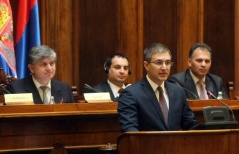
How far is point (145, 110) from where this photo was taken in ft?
12.8

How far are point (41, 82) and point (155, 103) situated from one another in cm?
145

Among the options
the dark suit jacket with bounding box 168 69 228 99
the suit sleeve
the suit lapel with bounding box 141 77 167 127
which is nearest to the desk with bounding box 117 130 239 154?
the suit sleeve

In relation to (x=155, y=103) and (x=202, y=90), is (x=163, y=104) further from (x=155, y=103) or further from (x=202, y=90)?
(x=202, y=90)

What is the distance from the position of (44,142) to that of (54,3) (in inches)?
90.6

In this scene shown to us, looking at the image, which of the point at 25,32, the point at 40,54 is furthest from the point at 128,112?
the point at 25,32

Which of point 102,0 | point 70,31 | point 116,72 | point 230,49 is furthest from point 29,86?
point 230,49

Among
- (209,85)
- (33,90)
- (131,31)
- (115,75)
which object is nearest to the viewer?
(33,90)

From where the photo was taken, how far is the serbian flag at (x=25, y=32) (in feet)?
19.3

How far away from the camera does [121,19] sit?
21.9 ft

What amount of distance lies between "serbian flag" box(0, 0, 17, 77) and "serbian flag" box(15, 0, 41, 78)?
136 millimetres

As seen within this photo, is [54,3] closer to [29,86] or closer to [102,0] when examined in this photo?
[102,0]

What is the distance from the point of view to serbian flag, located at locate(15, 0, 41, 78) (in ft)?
19.3

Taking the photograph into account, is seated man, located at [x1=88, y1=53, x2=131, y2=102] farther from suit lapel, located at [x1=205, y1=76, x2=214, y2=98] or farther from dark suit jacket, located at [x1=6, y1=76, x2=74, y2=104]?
suit lapel, located at [x1=205, y1=76, x2=214, y2=98]

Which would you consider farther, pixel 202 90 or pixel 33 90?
pixel 202 90
